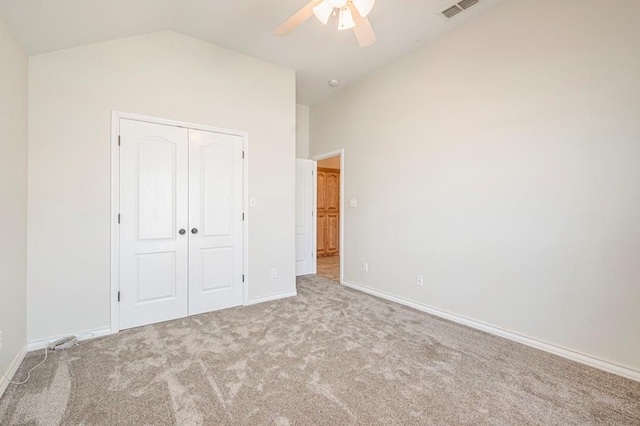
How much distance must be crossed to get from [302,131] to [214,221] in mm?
2635

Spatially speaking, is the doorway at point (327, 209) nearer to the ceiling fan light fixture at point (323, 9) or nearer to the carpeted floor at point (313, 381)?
the carpeted floor at point (313, 381)

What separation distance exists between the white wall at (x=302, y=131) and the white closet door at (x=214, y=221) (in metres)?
1.86

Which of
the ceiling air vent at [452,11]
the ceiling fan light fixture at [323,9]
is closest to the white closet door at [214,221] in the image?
the ceiling fan light fixture at [323,9]

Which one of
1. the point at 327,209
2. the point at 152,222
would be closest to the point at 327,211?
the point at 327,209

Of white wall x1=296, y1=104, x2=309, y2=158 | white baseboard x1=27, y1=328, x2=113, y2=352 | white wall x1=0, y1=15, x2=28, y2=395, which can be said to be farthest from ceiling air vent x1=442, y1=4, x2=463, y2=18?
white baseboard x1=27, y1=328, x2=113, y2=352

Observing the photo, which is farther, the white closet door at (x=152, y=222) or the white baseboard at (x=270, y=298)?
the white baseboard at (x=270, y=298)

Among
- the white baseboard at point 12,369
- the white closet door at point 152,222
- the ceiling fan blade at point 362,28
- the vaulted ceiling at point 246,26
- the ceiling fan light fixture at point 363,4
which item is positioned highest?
the vaulted ceiling at point 246,26

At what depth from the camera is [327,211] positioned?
678cm

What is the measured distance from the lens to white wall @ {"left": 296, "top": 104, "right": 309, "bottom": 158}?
5121mm

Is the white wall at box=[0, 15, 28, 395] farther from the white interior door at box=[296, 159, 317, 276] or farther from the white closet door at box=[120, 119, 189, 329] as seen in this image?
the white interior door at box=[296, 159, 317, 276]

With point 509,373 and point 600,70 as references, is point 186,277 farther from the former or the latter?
point 600,70

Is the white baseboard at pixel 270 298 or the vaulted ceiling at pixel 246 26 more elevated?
the vaulted ceiling at pixel 246 26

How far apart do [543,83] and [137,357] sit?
3.95 metres

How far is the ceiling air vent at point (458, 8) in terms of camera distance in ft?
8.40
